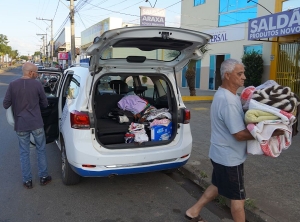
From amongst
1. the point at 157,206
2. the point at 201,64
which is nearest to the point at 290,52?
the point at 201,64

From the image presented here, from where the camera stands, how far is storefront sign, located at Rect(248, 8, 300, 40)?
414 inches

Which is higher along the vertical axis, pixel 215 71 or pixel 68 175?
pixel 215 71

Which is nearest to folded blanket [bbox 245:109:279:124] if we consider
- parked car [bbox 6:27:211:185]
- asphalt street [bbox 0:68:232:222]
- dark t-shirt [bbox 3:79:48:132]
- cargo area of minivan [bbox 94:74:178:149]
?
parked car [bbox 6:27:211:185]

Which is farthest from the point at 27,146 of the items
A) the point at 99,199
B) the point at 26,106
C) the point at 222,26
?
the point at 222,26

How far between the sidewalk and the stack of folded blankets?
121cm

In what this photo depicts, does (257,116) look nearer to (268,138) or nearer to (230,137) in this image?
(268,138)

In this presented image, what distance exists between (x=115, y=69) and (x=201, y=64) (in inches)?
661

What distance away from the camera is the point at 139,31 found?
10.3 feet

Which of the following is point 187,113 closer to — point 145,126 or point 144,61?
point 145,126

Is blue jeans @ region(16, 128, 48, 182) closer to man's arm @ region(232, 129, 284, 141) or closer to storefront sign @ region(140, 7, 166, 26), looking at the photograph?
man's arm @ region(232, 129, 284, 141)

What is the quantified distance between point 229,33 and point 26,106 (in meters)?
15.0

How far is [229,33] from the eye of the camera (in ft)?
55.2

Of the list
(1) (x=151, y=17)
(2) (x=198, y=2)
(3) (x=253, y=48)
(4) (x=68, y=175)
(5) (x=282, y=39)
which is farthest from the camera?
(2) (x=198, y=2)

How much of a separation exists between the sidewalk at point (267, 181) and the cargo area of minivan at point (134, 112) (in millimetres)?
1018
